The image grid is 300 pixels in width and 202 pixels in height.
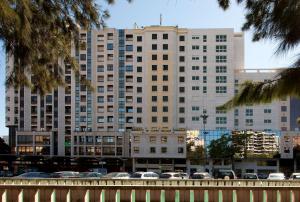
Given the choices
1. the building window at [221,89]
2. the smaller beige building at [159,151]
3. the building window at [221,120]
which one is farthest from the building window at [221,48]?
the smaller beige building at [159,151]

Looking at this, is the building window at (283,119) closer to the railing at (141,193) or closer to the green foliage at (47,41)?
the railing at (141,193)

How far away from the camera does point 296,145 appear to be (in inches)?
3243

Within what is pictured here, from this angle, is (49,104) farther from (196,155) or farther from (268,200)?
(268,200)

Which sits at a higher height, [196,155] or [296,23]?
[296,23]

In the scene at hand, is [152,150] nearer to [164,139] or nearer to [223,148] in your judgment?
[164,139]

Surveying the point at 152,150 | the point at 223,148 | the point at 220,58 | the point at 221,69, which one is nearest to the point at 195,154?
the point at 223,148

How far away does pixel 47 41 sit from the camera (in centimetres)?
747

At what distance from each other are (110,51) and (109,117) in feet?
39.9

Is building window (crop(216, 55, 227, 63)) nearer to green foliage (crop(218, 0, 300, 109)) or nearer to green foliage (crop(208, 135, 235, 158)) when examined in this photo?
green foliage (crop(208, 135, 235, 158))

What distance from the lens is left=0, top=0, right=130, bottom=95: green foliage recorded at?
6.75 metres

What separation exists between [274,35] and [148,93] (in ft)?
277

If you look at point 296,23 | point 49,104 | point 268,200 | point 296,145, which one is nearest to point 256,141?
point 296,145

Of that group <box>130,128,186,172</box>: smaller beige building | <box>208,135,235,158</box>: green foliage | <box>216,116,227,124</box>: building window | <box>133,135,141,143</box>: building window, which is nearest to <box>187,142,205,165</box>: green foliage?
<box>130,128,186,172</box>: smaller beige building

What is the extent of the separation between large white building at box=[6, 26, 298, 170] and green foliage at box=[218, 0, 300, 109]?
82477 mm
